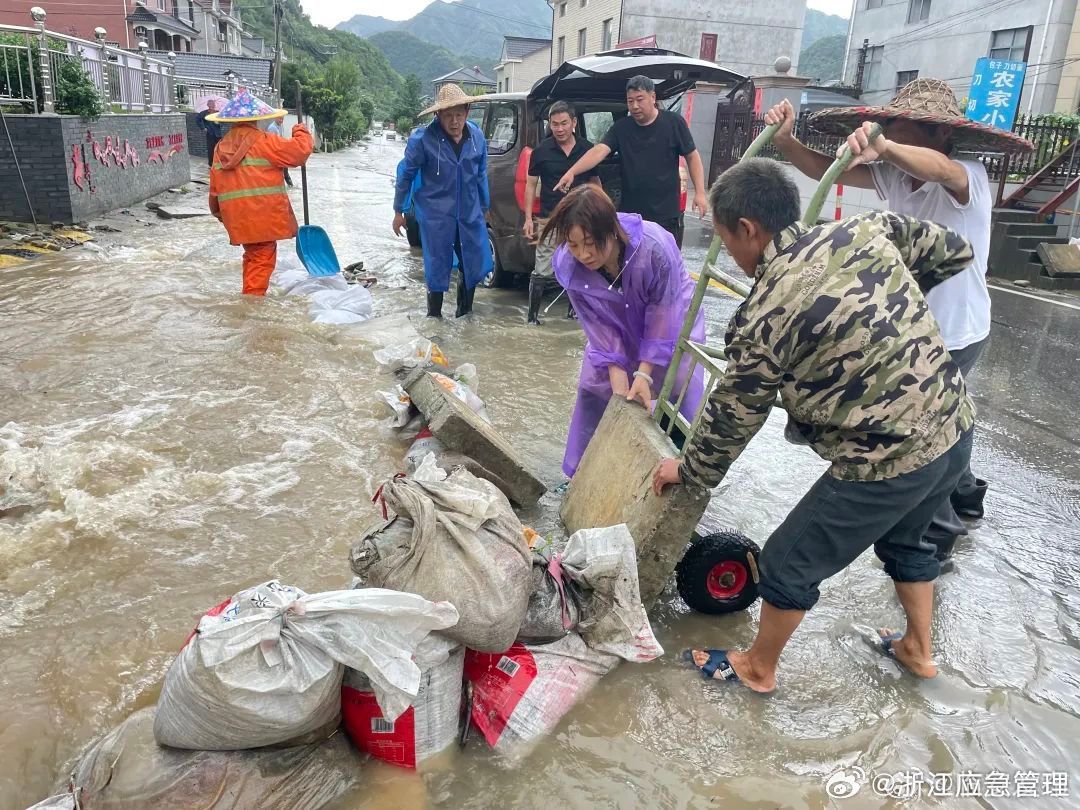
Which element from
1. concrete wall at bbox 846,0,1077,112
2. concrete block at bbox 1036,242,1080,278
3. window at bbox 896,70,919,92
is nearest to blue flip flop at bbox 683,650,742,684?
concrete block at bbox 1036,242,1080,278

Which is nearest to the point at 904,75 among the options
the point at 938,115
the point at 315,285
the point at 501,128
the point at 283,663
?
the point at 501,128

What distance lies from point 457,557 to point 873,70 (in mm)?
28841

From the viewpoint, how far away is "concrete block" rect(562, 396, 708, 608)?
247cm

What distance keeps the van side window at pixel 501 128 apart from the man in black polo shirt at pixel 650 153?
161 centimetres

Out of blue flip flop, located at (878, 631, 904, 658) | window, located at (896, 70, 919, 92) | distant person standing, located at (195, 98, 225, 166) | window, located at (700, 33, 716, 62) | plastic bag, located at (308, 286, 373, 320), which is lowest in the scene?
blue flip flop, located at (878, 631, 904, 658)

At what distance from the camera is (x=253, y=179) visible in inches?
250

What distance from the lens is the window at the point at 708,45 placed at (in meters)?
27.0

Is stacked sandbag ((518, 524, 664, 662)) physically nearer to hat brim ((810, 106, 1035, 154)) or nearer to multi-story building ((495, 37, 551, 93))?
hat brim ((810, 106, 1035, 154))

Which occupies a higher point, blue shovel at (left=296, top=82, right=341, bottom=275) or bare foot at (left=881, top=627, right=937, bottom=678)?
blue shovel at (left=296, top=82, right=341, bottom=275)

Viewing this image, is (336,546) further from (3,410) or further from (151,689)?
(3,410)

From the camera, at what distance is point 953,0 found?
21922 mm

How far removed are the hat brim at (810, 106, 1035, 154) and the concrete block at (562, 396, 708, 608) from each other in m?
1.29

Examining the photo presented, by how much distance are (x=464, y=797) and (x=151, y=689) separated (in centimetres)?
99

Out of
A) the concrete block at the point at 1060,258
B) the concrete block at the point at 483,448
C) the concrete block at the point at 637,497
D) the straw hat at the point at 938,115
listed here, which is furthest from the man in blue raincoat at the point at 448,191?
the concrete block at the point at 1060,258
